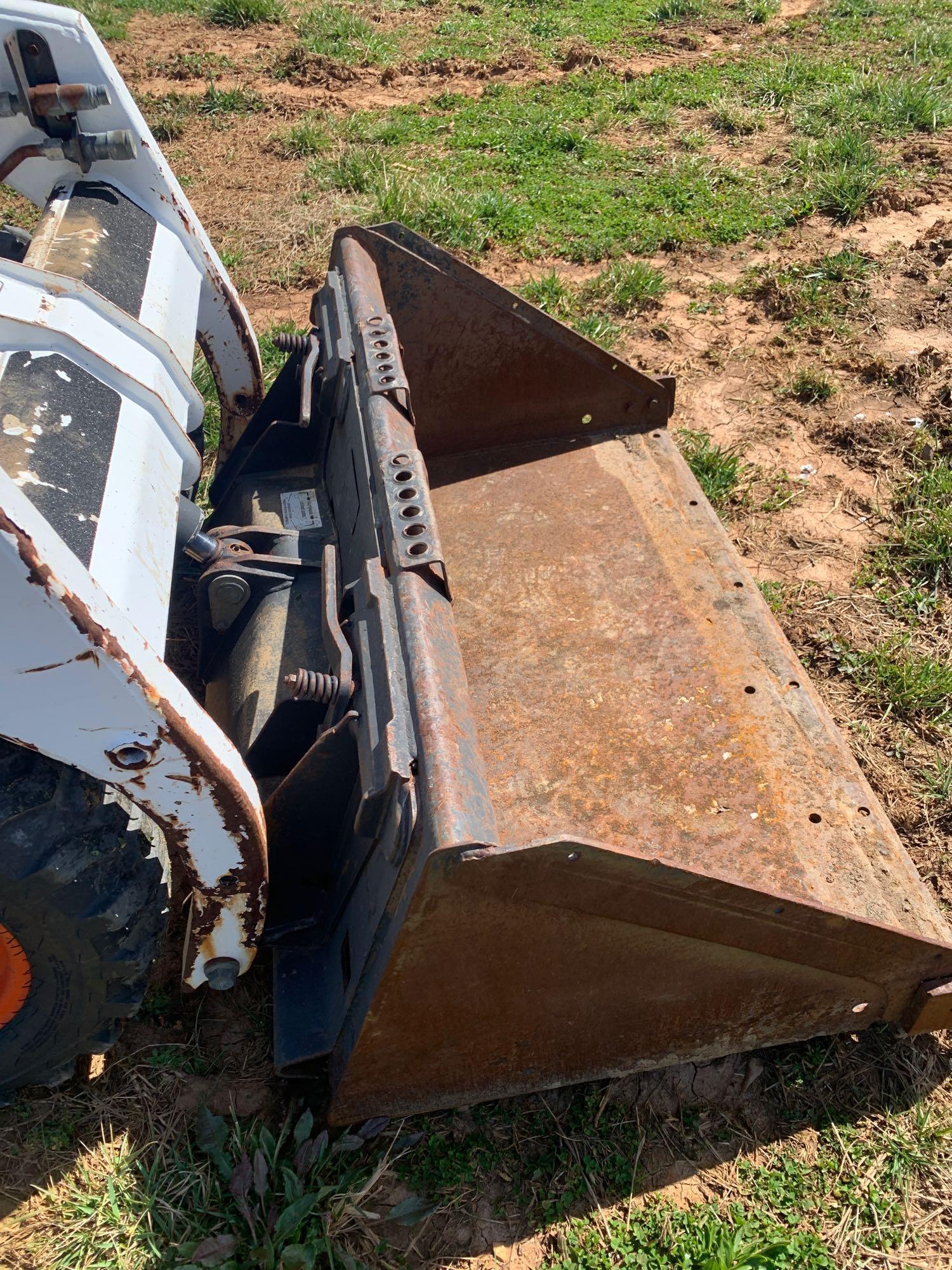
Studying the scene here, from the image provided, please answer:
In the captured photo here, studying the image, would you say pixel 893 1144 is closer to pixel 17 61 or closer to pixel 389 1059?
pixel 389 1059

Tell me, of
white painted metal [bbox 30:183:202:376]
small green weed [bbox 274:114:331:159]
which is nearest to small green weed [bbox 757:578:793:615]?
white painted metal [bbox 30:183:202:376]

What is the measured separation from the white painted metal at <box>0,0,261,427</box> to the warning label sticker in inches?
16.7

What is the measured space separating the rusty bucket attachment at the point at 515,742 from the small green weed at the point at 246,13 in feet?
19.9

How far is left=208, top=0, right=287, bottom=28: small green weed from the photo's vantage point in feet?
25.2

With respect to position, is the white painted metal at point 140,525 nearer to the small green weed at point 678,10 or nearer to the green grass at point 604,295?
the green grass at point 604,295

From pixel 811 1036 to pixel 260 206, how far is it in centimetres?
509

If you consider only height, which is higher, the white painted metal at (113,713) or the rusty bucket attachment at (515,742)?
the white painted metal at (113,713)

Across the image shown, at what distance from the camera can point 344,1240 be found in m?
1.94

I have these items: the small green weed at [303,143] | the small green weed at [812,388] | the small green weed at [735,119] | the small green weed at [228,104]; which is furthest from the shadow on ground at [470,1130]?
the small green weed at [228,104]

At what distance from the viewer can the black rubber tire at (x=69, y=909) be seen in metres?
1.60

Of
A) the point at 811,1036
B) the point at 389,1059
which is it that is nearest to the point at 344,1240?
the point at 389,1059

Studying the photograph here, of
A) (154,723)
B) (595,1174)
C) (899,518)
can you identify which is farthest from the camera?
(899,518)

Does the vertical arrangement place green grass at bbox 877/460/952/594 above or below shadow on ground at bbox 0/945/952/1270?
above

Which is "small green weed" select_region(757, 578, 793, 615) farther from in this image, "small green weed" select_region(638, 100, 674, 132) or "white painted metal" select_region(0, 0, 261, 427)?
"small green weed" select_region(638, 100, 674, 132)
